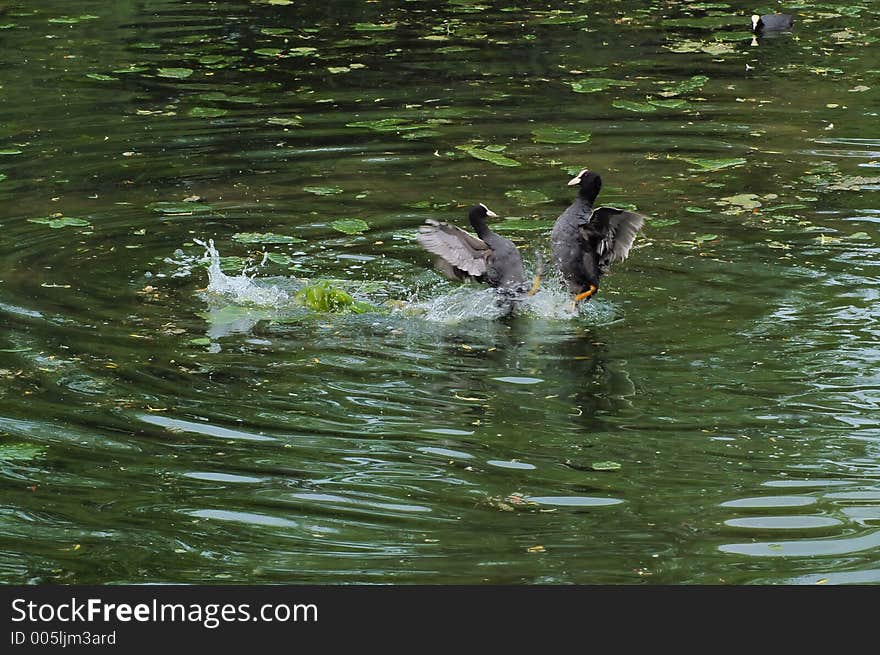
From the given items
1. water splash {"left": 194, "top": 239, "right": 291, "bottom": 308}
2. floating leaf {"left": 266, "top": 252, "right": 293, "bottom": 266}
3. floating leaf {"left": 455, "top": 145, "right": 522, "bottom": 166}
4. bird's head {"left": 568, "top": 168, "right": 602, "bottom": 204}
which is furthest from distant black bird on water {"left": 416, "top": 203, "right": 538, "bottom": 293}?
floating leaf {"left": 455, "top": 145, "right": 522, "bottom": 166}

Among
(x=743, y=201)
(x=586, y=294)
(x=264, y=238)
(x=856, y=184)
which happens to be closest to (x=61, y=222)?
(x=264, y=238)

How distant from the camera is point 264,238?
10500mm

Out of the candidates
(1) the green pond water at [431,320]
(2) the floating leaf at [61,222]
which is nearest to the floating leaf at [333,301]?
(1) the green pond water at [431,320]

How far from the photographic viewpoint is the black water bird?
9.07m

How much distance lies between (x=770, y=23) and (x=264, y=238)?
8.31m

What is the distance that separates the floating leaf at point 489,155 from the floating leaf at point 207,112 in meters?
2.80

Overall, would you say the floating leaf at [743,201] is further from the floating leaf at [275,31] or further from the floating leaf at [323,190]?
the floating leaf at [275,31]

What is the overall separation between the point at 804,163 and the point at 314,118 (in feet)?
15.7

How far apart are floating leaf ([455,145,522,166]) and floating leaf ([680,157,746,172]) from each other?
1525 millimetres

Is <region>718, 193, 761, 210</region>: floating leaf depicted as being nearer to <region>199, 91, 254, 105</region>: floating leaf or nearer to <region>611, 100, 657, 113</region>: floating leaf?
<region>611, 100, 657, 113</region>: floating leaf

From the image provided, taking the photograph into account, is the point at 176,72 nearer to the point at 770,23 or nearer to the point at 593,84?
the point at 593,84

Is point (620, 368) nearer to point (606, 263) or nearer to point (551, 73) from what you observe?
point (606, 263)

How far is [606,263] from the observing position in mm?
9180

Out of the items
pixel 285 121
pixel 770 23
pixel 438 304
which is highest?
pixel 770 23
